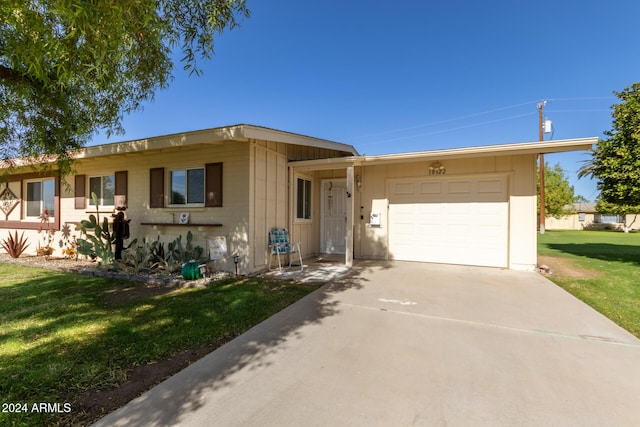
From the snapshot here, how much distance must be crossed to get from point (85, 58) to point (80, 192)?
7012 mm

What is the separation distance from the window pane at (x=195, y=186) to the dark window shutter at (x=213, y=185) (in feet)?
1.06

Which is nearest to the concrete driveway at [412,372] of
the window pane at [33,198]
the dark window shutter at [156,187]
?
the dark window shutter at [156,187]

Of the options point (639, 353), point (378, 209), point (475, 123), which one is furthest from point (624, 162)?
point (475, 123)

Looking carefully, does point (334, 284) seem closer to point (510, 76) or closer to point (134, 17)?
point (134, 17)

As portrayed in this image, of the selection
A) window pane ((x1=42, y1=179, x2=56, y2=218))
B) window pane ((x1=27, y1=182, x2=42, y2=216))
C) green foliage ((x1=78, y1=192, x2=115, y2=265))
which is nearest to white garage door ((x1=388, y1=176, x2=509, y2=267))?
green foliage ((x1=78, y1=192, x2=115, y2=265))

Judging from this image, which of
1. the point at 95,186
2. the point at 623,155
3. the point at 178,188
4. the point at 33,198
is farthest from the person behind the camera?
the point at 33,198

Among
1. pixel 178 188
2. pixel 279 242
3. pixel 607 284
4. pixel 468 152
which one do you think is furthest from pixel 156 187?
pixel 607 284

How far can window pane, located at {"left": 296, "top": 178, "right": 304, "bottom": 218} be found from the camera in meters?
7.40

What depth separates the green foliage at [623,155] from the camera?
676 cm

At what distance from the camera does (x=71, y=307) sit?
385 cm

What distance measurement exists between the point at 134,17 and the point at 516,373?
184 inches

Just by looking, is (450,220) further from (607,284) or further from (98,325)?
(98,325)

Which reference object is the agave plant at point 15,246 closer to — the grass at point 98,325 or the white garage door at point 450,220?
the grass at point 98,325

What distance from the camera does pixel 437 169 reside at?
7027mm
